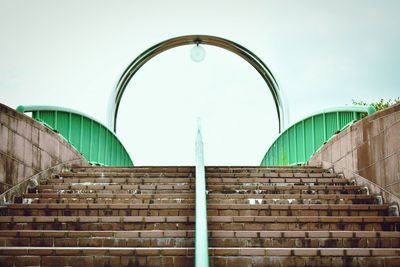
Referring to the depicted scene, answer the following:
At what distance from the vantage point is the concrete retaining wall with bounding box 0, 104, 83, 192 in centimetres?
850

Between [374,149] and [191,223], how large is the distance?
3.33m

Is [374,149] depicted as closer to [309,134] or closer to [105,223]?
[105,223]

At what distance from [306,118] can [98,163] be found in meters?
5.42

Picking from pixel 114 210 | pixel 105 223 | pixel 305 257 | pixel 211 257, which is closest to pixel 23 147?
pixel 114 210

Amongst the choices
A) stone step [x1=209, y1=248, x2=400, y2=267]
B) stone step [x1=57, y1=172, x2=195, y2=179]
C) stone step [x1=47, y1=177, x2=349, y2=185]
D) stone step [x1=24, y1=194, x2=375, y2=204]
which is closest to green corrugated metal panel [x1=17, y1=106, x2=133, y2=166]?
stone step [x1=57, y1=172, x2=195, y2=179]

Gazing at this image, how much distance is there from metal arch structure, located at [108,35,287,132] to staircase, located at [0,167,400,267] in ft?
31.8

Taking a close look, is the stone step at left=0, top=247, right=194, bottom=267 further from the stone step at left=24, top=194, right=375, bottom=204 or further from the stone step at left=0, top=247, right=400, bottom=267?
the stone step at left=24, top=194, right=375, bottom=204

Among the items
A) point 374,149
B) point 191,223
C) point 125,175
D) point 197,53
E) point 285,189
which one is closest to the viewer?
point 191,223

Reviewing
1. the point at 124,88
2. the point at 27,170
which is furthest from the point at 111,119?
the point at 27,170

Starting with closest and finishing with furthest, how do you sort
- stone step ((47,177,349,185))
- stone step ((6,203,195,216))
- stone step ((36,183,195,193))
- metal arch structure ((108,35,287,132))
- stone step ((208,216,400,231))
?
1. stone step ((208,216,400,231))
2. stone step ((6,203,195,216))
3. stone step ((36,183,195,193))
4. stone step ((47,177,349,185))
5. metal arch structure ((108,35,287,132))

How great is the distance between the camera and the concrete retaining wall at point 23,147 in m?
8.50

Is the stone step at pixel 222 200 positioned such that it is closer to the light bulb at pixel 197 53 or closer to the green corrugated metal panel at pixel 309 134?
the green corrugated metal panel at pixel 309 134

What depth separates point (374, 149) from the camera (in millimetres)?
8938

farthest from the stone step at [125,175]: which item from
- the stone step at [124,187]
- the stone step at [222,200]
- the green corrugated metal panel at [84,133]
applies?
the green corrugated metal panel at [84,133]
